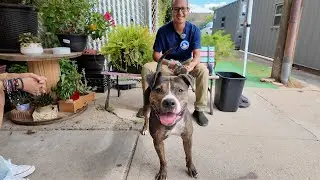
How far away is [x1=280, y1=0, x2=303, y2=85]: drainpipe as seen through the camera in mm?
4723

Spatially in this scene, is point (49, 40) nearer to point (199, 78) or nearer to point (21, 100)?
point (21, 100)

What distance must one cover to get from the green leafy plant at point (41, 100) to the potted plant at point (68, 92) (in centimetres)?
19

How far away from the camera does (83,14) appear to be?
3662 mm

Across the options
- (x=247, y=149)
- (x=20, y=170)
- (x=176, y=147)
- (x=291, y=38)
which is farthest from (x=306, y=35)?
(x=20, y=170)

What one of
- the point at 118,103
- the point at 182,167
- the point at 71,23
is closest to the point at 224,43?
the point at 118,103

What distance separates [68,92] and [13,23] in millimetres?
1101

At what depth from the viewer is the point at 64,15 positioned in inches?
136

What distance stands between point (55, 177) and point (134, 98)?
7.48 ft

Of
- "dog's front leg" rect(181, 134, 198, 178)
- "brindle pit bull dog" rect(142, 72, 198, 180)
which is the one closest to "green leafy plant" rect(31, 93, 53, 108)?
"brindle pit bull dog" rect(142, 72, 198, 180)

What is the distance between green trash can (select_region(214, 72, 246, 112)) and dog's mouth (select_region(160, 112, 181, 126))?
1835mm

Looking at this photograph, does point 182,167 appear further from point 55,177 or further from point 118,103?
point 118,103

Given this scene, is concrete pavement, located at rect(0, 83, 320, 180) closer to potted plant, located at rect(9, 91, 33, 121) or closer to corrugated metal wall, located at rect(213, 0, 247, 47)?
potted plant, located at rect(9, 91, 33, 121)

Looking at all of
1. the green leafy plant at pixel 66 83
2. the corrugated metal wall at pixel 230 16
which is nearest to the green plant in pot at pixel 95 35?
the green leafy plant at pixel 66 83

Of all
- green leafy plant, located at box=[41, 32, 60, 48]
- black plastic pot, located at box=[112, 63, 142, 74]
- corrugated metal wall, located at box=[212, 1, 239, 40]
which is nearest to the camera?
black plastic pot, located at box=[112, 63, 142, 74]
